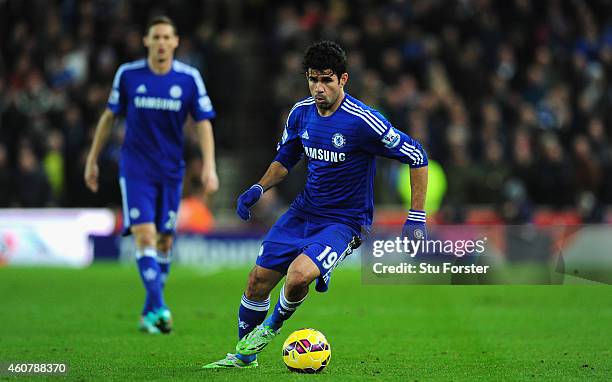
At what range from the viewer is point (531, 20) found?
23344mm

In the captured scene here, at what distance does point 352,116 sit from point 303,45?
1386 centimetres

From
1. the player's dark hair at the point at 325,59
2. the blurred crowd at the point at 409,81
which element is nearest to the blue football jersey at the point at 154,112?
the player's dark hair at the point at 325,59

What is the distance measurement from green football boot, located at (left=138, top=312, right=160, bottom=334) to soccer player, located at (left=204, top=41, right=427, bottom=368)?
7.61 ft

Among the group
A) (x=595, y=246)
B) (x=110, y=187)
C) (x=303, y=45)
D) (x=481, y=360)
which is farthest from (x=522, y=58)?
(x=481, y=360)

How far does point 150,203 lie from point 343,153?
3197mm

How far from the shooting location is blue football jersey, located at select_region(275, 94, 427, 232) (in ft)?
26.1

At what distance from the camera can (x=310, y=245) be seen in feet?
25.6

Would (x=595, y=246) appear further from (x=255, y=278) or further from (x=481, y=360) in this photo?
(x=255, y=278)

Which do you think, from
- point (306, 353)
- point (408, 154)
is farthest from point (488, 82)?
point (306, 353)

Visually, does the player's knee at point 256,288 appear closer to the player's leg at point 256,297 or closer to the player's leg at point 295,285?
the player's leg at point 256,297

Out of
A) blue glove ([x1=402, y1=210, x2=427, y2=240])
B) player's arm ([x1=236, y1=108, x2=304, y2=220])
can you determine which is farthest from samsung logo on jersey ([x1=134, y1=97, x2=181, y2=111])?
blue glove ([x1=402, y1=210, x2=427, y2=240])

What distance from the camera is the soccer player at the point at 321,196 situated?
25.6 feet

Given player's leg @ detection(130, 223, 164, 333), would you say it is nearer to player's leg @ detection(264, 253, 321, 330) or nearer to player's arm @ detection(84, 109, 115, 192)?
player's arm @ detection(84, 109, 115, 192)

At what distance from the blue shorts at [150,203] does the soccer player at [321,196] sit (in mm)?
2672
